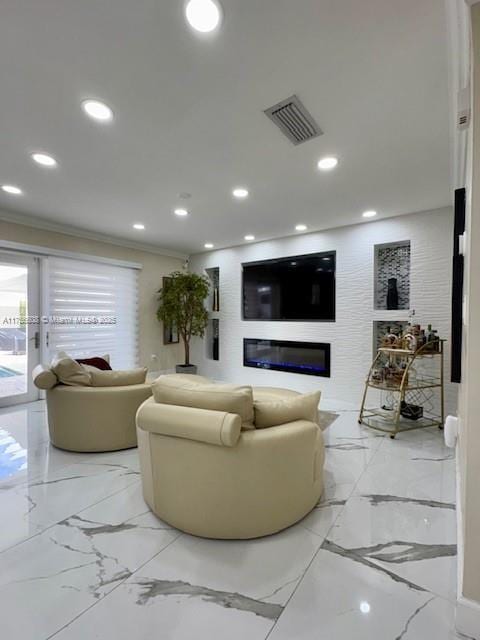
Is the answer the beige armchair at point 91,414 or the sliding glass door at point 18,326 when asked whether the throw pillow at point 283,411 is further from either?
the sliding glass door at point 18,326

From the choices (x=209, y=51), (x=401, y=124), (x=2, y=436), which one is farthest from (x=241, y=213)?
(x=2, y=436)

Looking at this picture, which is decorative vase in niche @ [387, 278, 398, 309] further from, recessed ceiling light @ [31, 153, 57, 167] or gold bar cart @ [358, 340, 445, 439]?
recessed ceiling light @ [31, 153, 57, 167]

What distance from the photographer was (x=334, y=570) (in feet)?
4.92

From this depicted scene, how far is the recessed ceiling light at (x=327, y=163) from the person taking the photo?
254 centimetres

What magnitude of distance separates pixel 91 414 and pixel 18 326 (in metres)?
2.38

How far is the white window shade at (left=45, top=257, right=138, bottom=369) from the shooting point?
178 inches

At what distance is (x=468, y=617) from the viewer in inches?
47.2

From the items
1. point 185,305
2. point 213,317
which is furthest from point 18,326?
point 213,317

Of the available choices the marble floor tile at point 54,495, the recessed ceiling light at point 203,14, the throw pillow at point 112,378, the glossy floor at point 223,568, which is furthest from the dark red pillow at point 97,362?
the recessed ceiling light at point 203,14

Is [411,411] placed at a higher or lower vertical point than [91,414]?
lower

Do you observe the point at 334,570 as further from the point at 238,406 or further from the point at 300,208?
the point at 300,208

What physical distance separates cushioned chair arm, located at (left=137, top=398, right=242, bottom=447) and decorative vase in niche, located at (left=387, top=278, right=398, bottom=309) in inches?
131

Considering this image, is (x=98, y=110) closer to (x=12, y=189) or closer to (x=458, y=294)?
(x=12, y=189)

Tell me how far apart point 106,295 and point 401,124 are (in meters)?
4.58
